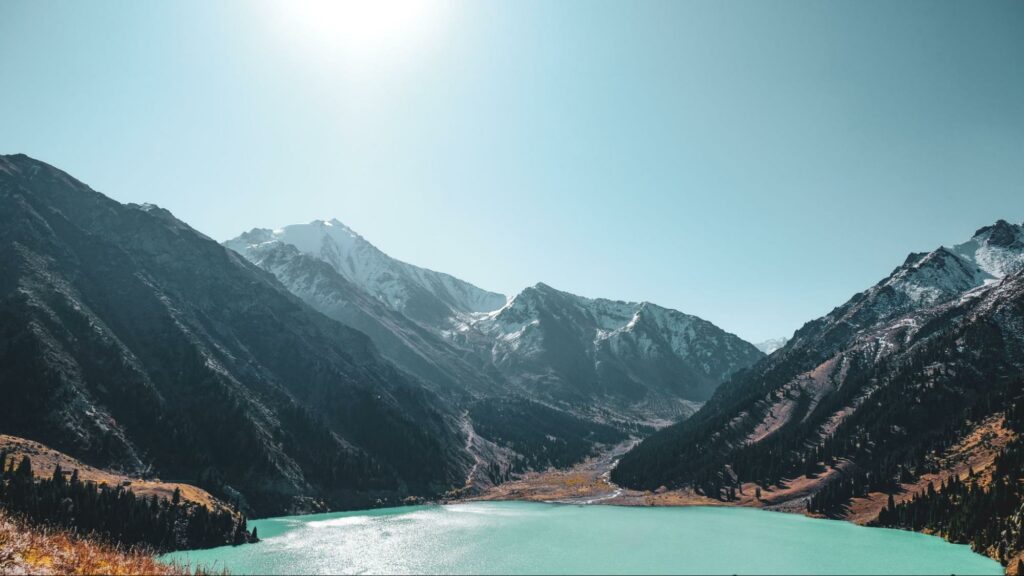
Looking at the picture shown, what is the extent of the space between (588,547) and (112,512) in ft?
283

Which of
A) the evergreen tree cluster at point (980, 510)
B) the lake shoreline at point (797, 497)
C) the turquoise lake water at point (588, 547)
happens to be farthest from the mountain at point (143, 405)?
the evergreen tree cluster at point (980, 510)

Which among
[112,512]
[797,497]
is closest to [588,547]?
[112,512]

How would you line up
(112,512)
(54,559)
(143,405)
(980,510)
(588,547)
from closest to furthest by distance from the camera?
(54,559) → (588,547) → (980,510) → (112,512) → (143,405)

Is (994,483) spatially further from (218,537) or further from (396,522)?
(218,537)

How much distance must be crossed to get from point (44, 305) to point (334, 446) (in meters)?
96.1

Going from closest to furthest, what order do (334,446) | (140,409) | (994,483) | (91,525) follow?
(91,525) < (994,483) < (140,409) < (334,446)

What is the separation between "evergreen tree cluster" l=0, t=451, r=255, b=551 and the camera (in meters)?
91.9

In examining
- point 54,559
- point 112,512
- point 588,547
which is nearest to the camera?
point 54,559

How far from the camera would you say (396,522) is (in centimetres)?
14088

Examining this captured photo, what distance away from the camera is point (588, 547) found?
95.9m

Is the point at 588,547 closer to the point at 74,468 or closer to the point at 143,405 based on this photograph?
the point at 74,468

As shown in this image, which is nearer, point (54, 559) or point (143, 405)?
point (54, 559)

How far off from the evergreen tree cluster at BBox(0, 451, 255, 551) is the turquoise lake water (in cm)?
629

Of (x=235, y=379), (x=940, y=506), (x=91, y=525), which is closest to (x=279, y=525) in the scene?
(x=91, y=525)
